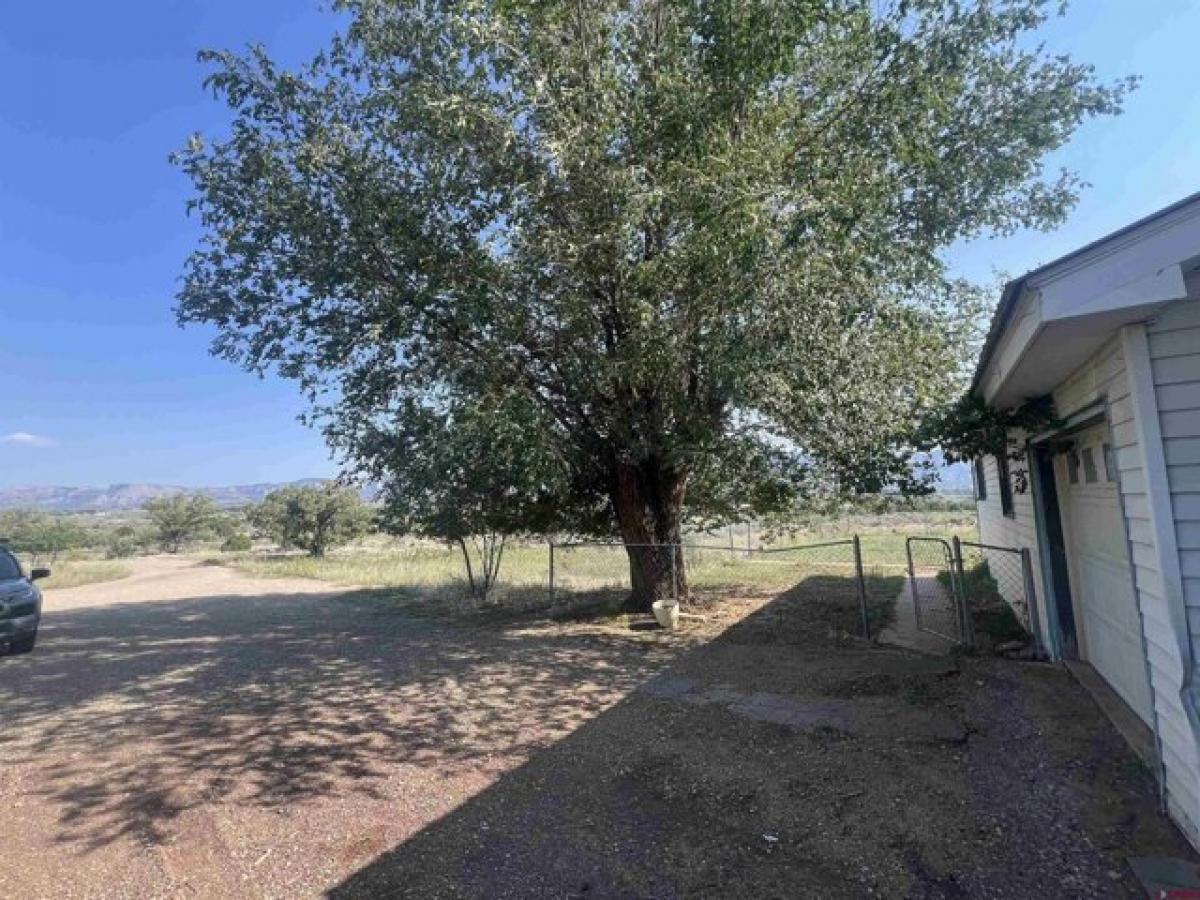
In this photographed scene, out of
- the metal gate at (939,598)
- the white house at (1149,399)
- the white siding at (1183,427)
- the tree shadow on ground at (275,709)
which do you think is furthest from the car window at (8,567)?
the white siding at (1183,427)

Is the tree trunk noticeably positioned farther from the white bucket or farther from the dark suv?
Result: the dark suv

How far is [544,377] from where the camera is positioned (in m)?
9.52

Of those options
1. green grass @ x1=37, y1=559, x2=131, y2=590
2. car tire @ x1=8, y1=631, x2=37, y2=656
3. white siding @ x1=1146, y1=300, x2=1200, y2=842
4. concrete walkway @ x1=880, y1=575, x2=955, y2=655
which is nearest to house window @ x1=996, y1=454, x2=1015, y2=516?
concrete walkway @ x1=880, y1=575, x2=955, y2=655

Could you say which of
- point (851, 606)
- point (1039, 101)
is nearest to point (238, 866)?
point (851, 606)

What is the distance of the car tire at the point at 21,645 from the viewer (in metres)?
9.60

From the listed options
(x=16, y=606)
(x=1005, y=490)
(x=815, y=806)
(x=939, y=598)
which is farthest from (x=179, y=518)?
(x=815, y=806)

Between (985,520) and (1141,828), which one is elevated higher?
(985,520)

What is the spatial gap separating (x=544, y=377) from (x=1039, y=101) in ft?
22.3

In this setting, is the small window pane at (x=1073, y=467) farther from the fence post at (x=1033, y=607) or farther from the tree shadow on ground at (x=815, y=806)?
the tree shadow on ground at (x=815, y=806)

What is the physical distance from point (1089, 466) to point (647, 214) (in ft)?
15.8

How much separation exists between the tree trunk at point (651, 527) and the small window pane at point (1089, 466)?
5427mm

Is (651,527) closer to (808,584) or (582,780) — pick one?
(808,584)

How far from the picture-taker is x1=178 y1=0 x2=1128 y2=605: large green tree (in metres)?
6.85

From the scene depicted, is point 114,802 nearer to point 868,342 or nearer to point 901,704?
point 901,704
